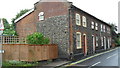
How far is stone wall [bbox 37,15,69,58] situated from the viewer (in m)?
16.4

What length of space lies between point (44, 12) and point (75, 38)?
16.7 feet

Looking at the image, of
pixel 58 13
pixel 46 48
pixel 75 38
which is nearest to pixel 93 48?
pixel 75 38

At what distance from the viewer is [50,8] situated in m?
18.3

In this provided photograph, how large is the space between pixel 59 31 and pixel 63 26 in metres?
0.73

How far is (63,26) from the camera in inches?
659

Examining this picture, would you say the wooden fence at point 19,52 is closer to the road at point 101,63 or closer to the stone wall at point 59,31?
the road at point 101,63

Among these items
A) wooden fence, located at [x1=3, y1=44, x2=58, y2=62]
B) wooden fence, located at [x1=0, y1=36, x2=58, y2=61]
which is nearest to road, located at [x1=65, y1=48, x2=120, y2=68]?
wooden fence, located at [x1=0, y1=36, x2=58, y2=61]

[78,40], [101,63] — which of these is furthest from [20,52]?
[78,40]

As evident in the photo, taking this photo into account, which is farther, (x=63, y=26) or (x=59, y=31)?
(x=59, y=31)

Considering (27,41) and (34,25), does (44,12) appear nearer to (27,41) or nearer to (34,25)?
(34,25)

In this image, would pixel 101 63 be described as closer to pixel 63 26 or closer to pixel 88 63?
pixel 88 63

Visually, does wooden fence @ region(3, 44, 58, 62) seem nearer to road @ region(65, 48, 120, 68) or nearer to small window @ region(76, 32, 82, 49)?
road @ region(65, 48, 120, 68)

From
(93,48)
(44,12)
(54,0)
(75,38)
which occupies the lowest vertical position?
(93,48)

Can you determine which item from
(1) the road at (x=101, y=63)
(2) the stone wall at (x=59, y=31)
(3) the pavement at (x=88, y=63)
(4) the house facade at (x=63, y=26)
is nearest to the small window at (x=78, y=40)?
(4) the house facade at (x=63, y=26)
